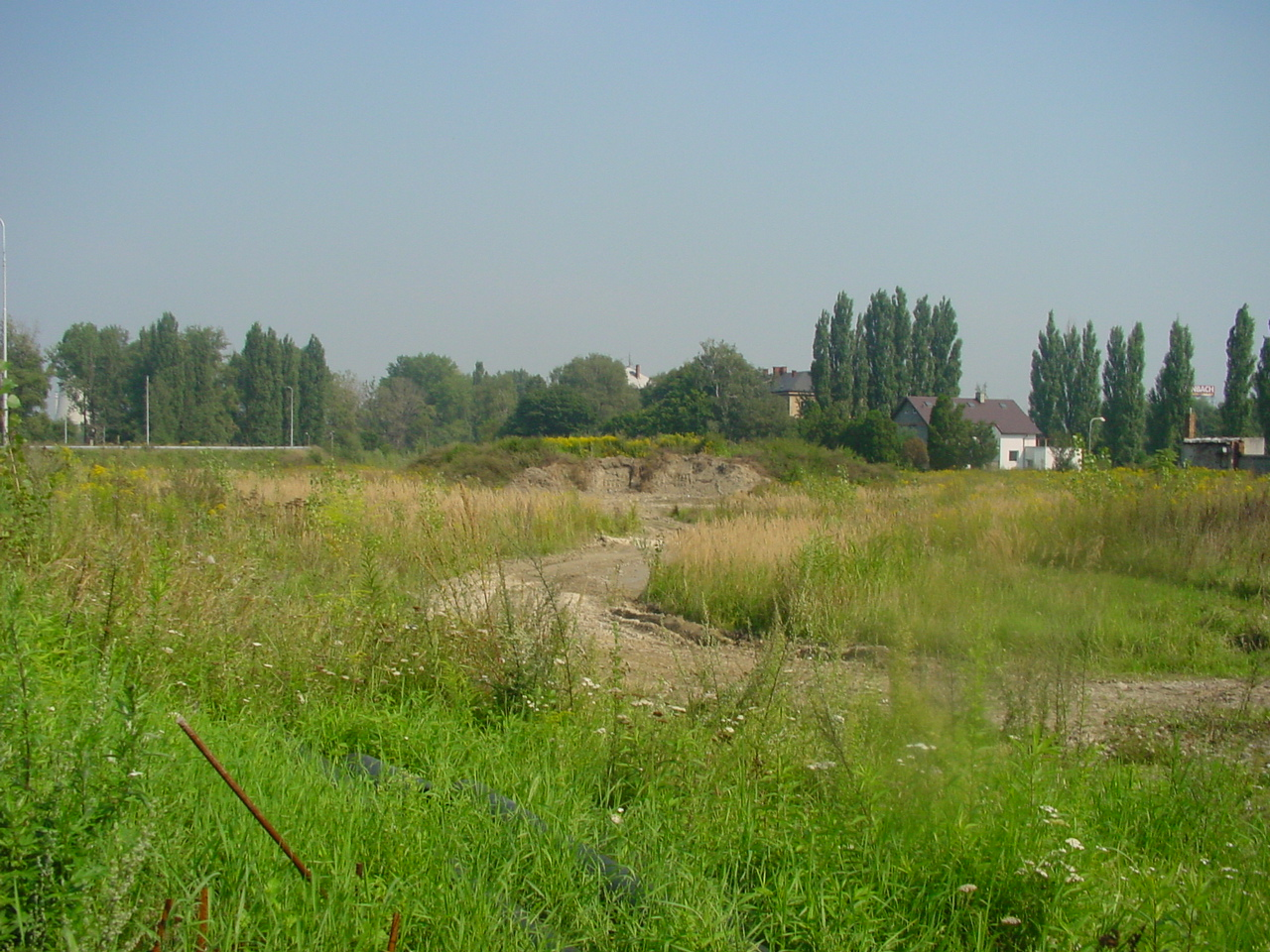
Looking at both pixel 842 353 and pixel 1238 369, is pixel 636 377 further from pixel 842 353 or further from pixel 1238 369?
pixel 1238 369

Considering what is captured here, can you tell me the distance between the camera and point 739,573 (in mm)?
10375

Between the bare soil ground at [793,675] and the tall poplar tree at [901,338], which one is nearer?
the bare soil ground at [793,675]

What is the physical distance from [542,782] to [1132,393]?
2408 inches

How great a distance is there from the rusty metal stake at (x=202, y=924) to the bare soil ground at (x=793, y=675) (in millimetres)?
2768

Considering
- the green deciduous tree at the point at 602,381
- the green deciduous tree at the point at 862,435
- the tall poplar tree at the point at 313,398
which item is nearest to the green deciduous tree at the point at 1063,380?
the green deciduous tree at the point at 862,435

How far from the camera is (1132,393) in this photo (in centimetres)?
5700

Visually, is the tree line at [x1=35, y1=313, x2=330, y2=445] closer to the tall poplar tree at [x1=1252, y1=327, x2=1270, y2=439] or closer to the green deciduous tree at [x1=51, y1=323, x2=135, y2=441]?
the green deciduous tree at [x1=51, y1=323, x2=135, y2=441]

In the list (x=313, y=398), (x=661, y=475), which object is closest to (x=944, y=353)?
(x=661, y=475)

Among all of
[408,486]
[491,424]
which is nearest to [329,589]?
[408,486]

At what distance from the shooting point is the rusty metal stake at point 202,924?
238 centimetres

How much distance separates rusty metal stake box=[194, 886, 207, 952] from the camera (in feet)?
7.79

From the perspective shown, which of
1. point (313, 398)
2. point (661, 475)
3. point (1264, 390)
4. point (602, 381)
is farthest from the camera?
point (602, 381)

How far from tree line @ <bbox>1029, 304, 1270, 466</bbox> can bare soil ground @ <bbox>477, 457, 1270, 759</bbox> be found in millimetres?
40596

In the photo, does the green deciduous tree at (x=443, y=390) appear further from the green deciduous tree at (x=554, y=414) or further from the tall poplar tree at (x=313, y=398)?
the green deciduous tree at (x=554, y=414)
